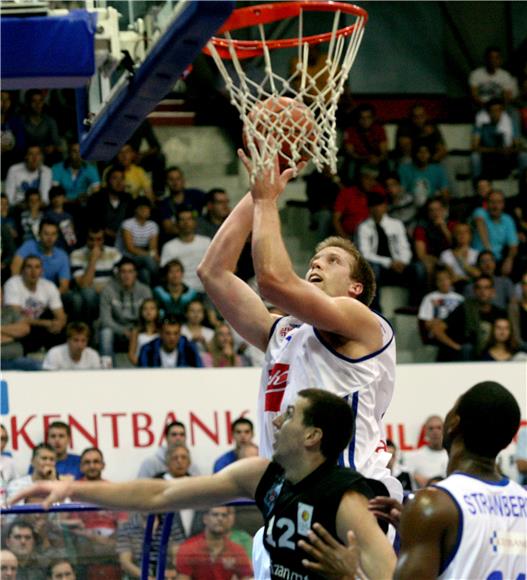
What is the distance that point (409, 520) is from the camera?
3.66 metres

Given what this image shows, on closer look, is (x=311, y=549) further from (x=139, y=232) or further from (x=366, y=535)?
(x=139, y=232)

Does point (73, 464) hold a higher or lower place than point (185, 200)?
lower

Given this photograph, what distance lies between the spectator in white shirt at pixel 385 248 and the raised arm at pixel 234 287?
23.8 feet

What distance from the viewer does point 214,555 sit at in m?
6.25

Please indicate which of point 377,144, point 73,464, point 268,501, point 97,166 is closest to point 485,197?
point 377,144

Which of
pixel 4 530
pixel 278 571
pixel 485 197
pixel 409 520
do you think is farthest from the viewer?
pixel 485 197

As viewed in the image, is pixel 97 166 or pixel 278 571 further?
pixel 97 166

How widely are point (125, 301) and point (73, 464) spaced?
80.4 inches

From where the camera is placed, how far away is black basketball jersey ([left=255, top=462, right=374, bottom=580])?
395 cm

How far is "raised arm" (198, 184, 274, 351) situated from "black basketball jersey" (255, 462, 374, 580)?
1.36 meters

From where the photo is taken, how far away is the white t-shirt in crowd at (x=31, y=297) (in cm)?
1109

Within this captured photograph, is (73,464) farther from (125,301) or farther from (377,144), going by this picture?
(377,144)

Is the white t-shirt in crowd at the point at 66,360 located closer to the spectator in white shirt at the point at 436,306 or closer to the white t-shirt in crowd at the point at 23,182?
the white t-shirt in crowd at the point at 23,182

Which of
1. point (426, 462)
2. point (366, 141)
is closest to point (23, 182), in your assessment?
point (366, 141)
